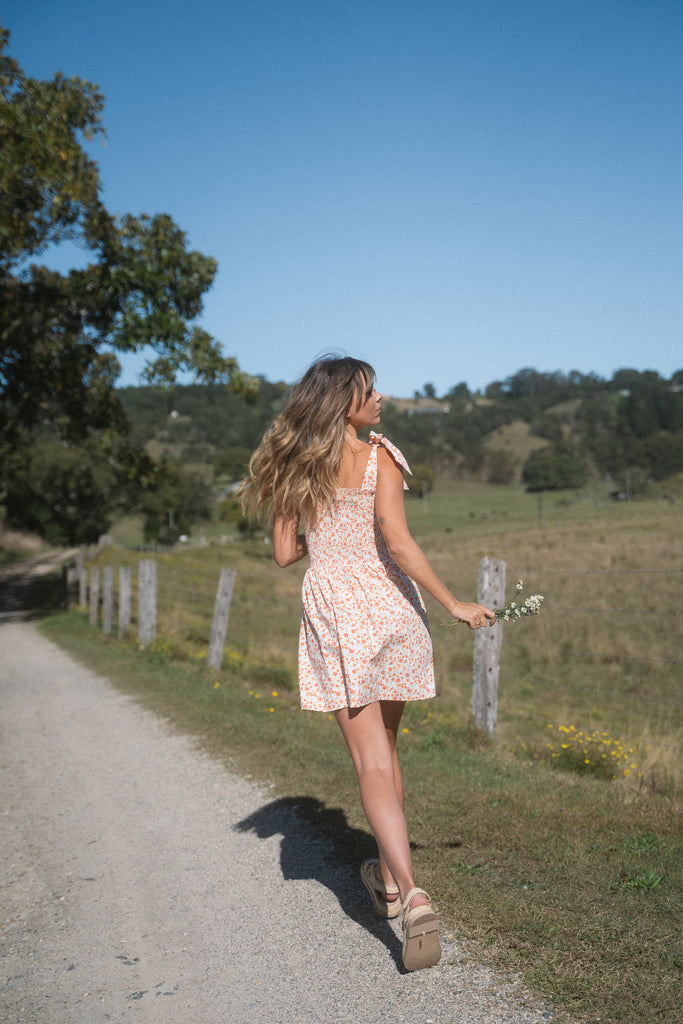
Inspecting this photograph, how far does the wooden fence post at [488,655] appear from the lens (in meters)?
6.36

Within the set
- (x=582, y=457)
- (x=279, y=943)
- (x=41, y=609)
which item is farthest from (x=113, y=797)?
(x=582, y=457)

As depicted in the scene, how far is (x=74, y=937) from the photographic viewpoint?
11.0ft

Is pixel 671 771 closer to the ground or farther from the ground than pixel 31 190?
closer to the ground

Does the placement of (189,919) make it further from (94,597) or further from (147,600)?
(94,597)

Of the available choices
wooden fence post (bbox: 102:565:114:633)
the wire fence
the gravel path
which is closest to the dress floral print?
the gravel path

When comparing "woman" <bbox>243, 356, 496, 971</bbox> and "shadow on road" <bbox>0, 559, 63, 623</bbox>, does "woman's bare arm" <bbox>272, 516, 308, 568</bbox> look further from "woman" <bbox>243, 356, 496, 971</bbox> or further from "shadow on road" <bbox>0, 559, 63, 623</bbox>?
"shadow on road" <bbox>0, 559, 63, 623</bbox>

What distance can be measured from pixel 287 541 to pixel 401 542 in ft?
1.73

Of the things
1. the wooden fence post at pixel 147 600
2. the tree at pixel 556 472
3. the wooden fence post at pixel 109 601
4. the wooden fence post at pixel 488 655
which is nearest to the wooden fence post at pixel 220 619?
the wooden fence post at pixel 147 600

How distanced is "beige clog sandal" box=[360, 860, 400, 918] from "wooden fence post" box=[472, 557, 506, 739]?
3211 millimetres

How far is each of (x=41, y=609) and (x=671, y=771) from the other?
804 inches

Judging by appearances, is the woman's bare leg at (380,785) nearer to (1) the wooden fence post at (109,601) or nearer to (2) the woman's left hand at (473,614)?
(2) the woman's left hand at (473,614)

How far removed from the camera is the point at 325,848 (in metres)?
4.15

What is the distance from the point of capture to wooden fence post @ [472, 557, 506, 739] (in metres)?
6.36

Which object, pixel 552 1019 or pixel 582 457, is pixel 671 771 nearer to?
pixel 552 1019
